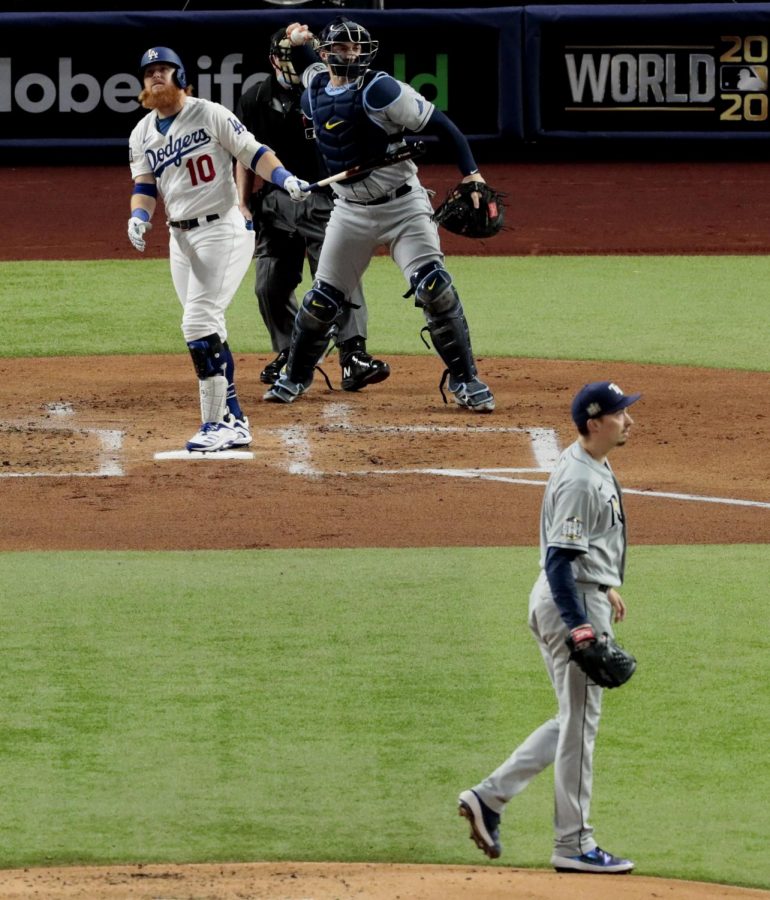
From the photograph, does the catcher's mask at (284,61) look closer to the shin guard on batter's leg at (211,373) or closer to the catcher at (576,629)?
the shin guard on batter's leg at (211,373)

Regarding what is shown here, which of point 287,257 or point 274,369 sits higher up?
point 287,257

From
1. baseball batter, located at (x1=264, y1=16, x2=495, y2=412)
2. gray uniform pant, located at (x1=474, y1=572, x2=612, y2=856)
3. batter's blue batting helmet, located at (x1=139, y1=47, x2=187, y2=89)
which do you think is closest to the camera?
gray uniform pant, located at (x1=474, y1=572, x2=612, y2=856)

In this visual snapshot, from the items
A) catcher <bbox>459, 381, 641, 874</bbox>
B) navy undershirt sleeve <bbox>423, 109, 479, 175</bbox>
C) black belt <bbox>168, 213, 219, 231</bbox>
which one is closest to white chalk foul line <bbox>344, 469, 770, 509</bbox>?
black belt <bbox>168, 213, 219, 231</bbox>

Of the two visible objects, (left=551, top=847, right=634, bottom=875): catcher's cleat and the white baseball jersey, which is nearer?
(left=551, top=847, right=634, bottom=875): catcher's cleat

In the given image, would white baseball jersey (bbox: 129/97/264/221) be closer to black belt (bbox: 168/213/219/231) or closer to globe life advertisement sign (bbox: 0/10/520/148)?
black belt (bbox: 168/213/219/231)

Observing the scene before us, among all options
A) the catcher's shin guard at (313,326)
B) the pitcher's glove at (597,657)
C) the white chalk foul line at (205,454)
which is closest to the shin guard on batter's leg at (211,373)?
the white chalk foul line at (205,454)

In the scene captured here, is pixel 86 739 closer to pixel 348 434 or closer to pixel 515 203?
pixel 348 434

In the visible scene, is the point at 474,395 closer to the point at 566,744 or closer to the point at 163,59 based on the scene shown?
the point at 163,59

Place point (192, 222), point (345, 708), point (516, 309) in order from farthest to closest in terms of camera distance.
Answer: point (516, 309)
point (192, 222)
point (345, 708)

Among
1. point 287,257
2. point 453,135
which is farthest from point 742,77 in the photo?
point 453,135
